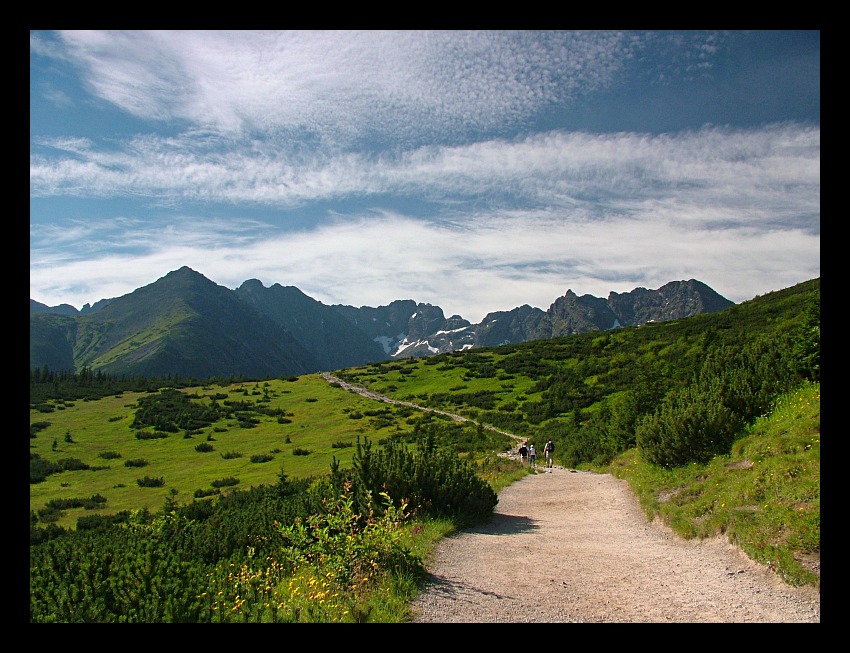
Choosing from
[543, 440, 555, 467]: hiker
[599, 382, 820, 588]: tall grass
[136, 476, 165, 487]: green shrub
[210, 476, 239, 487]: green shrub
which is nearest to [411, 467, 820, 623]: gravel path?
[599, 382, 820, 588]: tall grass

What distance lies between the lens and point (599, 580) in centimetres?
830

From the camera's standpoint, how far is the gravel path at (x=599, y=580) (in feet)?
22.0

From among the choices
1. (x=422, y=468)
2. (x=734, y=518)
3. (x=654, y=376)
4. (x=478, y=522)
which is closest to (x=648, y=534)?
(x=734, y=518)

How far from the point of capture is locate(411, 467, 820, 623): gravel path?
669 centimetres

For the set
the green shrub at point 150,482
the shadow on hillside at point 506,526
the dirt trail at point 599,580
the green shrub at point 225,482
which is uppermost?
the dirt trail at point 599,580

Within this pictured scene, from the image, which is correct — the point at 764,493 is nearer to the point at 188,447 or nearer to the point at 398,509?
the point at 398,509

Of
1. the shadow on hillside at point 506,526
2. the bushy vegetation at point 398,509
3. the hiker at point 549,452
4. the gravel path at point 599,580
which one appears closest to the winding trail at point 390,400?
the bushy vegetation at point 398,509

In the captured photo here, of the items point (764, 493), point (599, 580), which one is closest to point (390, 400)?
point (764, 493)

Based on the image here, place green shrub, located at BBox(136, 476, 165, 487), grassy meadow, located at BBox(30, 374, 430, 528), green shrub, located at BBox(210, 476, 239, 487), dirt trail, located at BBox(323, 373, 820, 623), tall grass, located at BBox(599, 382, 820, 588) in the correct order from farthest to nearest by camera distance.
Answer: green shrub, located at BBox(136, 476, 165, 487)
grassy meadow, located at BBox(30, 374, 430, 528)
green shrub, located at BBox(210, 476, 239, 487)
tall grass, located at BBox(599, 382, 820, 588)
dirt trail, located at BBox(323, 373, 820, 623)

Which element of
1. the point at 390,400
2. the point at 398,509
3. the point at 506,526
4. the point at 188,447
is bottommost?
the point at 188,447

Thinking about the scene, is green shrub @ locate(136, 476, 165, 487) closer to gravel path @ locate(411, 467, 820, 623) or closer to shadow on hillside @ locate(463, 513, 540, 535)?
shadow on hillside @ locate(463, 513, 540, 535)

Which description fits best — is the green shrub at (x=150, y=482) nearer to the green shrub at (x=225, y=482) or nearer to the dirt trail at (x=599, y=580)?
the green shrub at (x=225, y=482)
